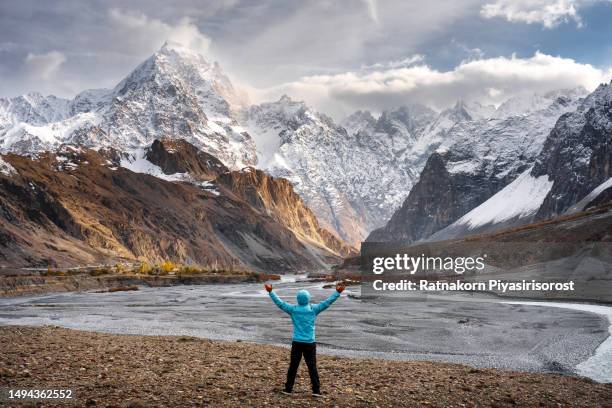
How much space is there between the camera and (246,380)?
21.4m

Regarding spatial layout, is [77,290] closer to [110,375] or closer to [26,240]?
[26,240]

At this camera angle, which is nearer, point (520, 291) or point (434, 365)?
point (434, 365)

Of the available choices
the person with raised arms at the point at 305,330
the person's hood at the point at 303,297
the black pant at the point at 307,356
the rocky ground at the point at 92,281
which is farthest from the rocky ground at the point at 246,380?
the rocky ground at the point at 92,281

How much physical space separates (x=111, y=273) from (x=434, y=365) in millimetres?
136567

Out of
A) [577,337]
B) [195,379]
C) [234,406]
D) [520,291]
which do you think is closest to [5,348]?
[195,379]

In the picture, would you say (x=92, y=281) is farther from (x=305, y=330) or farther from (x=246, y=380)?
(x=305, y=330)

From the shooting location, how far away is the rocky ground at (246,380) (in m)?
18.2

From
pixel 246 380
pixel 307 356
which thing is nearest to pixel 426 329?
pixel 246 380

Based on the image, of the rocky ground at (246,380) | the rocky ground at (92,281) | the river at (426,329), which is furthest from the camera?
the rocky ground at (92,281)

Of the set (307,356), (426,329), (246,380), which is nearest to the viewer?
(307,356)

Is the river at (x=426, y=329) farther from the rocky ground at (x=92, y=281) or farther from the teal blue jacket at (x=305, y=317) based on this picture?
the rocky ground at (x=92, y=281)

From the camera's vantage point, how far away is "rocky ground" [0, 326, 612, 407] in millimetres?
18203

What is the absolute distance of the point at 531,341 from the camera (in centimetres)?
4031

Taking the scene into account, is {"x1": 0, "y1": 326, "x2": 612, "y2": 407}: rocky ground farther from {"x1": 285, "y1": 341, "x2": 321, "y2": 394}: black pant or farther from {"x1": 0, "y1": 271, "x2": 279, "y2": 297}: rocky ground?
{"x1": 0, "y1": 271, "x2": 279, "y2": 297}: rocky ground
